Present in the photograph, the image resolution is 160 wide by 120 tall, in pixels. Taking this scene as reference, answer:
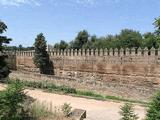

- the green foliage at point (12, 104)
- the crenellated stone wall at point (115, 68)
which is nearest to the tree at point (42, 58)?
the crenellated stone wall at point (115, 68)

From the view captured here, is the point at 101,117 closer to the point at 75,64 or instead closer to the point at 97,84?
the point at 97,84

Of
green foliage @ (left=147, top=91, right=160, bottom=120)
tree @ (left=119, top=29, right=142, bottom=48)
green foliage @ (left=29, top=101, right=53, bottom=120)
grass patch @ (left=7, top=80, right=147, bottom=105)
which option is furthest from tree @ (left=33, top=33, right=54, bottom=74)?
tree @ (left=119, top=29, right=142, bottom=48)

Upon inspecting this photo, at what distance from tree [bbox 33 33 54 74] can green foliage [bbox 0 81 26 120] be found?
19.8m

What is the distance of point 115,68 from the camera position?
80.5 feet

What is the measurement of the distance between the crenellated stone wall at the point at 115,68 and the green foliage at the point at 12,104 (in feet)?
28.9

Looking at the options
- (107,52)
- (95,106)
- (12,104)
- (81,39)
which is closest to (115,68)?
(107,52)

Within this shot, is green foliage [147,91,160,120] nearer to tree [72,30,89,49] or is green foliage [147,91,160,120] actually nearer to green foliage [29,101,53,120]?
green foliage [29,101,53,120]

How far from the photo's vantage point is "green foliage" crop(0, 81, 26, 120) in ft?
33.7

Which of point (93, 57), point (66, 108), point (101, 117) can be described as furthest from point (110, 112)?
point (93, 57)

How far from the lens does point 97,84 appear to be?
67.7 ft

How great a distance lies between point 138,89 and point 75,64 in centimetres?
1013

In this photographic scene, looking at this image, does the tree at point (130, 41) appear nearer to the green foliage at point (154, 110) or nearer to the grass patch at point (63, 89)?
the grass patch at point (63, 89)

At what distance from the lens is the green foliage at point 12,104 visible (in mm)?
10258

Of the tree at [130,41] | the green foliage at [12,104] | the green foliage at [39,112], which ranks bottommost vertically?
the green foliage at [39,112]
